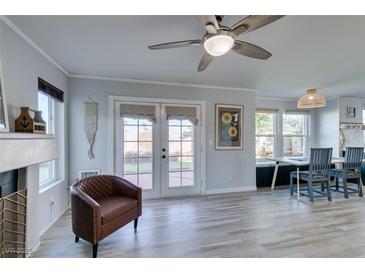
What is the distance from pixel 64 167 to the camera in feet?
11.5

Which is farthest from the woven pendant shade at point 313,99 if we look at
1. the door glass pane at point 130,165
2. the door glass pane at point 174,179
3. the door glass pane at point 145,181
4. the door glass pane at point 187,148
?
the door glass pane at point 130,165

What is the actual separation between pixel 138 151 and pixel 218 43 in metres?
2.88

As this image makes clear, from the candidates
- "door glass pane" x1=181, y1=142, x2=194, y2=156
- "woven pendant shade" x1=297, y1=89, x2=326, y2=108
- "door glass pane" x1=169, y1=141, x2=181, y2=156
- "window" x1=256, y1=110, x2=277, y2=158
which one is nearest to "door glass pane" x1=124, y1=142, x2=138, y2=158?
"door glass pane" x1=169, y1=141, x2=181, y2=156

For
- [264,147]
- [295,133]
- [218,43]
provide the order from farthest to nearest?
[295,133] < [264,147] < [218,43]

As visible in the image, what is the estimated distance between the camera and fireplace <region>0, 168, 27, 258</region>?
1847 mm

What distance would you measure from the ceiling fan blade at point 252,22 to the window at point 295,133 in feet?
17.0

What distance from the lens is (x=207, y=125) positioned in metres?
4.57

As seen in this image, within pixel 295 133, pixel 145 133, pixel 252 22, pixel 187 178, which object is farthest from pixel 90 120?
pixel 295 133

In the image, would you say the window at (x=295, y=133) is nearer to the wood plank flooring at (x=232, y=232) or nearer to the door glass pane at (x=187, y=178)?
the wood plank flooring at (x=232, y=232)

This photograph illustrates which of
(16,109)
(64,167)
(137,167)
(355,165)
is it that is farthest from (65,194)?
(355,165)

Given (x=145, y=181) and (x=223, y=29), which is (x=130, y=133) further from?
(x=223, y=29)
